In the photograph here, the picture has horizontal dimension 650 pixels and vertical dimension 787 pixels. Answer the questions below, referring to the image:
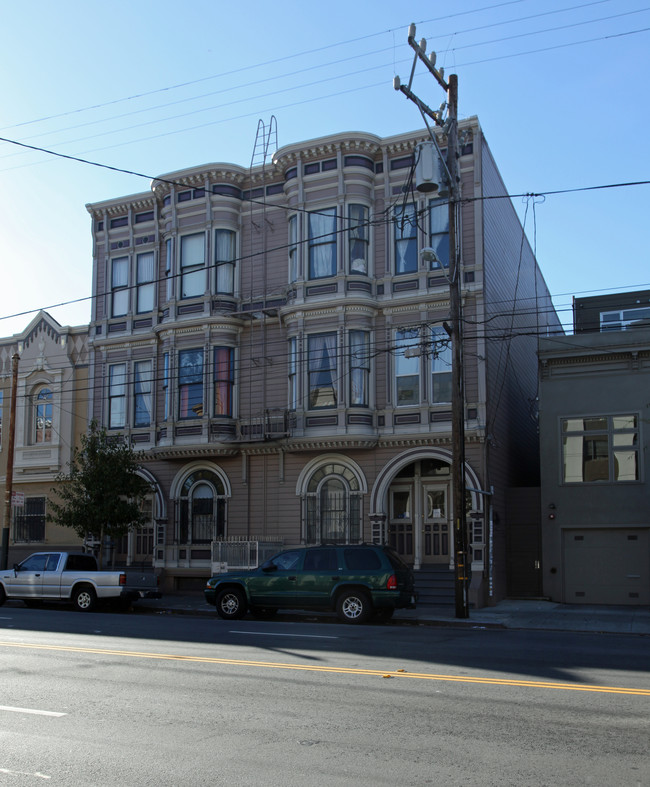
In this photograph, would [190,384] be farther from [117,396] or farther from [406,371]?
[406,371]

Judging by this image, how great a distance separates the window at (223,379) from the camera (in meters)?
25.8

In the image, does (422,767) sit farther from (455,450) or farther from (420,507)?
(420,507)

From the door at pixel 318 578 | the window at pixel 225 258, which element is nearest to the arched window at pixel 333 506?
the door at pixel 318 578

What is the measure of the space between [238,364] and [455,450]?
964 cm

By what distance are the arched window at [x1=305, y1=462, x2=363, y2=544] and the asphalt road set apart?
32.4 feet

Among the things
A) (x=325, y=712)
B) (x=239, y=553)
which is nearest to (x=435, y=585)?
(x=239, y=553)

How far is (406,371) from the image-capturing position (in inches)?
936

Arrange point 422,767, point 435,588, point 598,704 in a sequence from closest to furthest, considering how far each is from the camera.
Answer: point 422,767
point 598,704
point 435,588

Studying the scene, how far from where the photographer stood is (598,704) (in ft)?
28.0

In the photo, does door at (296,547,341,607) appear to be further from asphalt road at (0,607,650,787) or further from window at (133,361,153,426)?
window at (133,361,153,426)

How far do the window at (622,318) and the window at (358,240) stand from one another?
7115mm

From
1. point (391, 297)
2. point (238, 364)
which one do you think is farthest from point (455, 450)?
point (238, 364)

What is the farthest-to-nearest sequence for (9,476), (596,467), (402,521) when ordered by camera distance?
(9,476) → (402,521) → (596,467)

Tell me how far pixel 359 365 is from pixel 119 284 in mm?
9958
